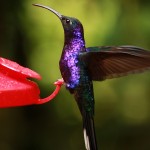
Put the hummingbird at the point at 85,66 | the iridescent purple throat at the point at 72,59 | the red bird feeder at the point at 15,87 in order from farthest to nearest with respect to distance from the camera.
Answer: the iridescent purple throat at the point at 72,59 < the hummingbird at the point at 85,66 < the red bird feeder at the point at 15,87

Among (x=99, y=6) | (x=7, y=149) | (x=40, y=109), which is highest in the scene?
(x=99, y=6)

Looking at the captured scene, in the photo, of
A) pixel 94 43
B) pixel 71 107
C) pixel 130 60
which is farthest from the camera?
pixel 71 107

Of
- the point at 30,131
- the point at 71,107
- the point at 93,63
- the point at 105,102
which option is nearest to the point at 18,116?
the point at 30,131

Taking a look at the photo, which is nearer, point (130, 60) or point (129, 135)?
point (130, 60)

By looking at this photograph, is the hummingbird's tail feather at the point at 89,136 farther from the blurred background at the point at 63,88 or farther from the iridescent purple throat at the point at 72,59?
the blurred background at the point at 63,88

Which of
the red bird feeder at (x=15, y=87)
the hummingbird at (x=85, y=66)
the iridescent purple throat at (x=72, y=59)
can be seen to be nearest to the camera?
the red bird feeder at (x=15, y=87)

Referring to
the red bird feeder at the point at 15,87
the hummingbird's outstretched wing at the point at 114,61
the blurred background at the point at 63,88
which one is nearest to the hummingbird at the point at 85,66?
the hummingbird's outstretched wing at the point at 114,61

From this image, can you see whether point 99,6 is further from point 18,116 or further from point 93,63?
point 93,63

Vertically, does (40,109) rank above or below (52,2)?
below
